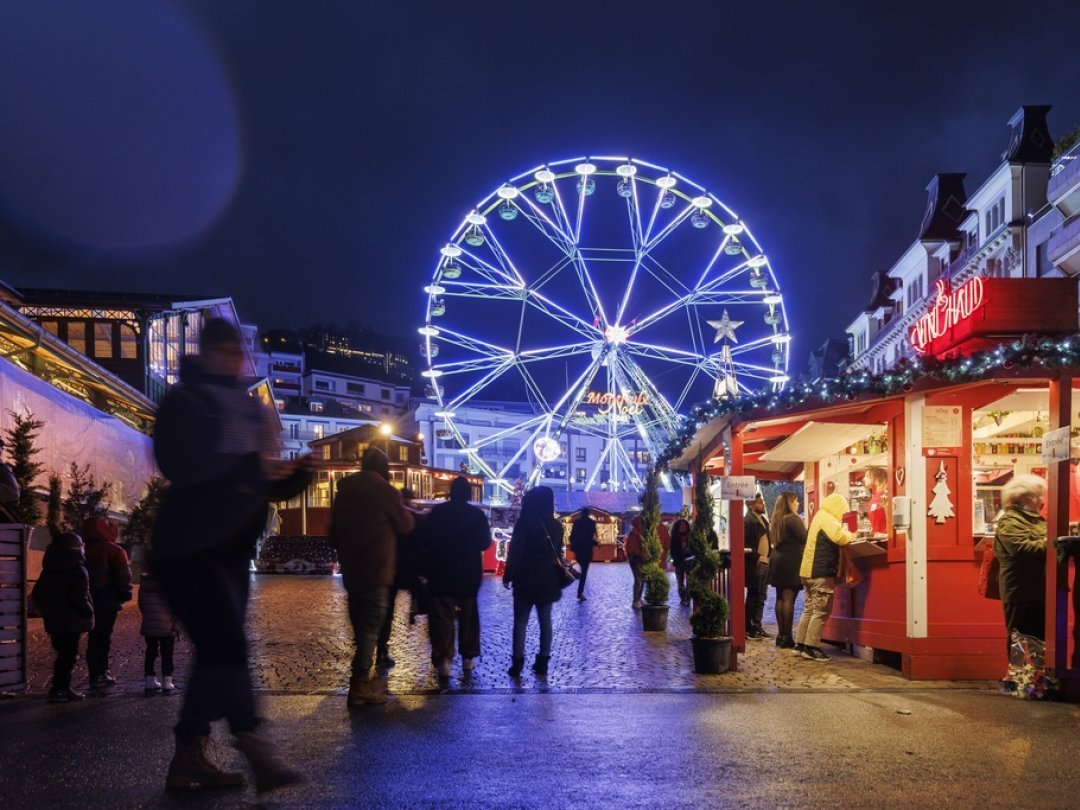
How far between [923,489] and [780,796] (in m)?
5.74

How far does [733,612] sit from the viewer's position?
11664 mm

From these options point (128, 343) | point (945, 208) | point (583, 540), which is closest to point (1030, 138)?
point (945, 208)

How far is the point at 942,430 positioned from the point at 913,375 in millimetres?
813

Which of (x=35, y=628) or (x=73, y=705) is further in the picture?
(x=35, y=628)

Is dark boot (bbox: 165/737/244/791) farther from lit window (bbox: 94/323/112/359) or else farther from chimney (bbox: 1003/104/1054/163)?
chimney (bbox: 1003/104/1054/163)

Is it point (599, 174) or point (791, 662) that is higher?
point (599, 174)

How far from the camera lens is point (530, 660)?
37.8 ft

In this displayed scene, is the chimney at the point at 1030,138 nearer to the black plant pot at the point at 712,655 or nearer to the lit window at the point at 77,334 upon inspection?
the lit window at the point at 77,334

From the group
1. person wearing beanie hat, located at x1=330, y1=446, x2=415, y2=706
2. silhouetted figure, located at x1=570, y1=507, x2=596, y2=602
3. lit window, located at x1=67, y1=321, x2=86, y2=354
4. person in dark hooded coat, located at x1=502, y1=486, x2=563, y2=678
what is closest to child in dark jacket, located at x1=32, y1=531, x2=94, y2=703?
person wearing beanie hat, located at x1=330, y1=446, x2=415, y2=706

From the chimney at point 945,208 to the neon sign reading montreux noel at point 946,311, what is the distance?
4345 cm

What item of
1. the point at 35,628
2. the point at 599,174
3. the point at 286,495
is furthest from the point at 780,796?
the point at 599,174

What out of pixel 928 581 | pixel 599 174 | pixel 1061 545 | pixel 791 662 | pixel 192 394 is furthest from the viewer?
pixel 599 174

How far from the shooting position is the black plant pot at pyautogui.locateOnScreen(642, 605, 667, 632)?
14.8 metres

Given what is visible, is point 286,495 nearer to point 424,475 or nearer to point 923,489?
point 923,489
